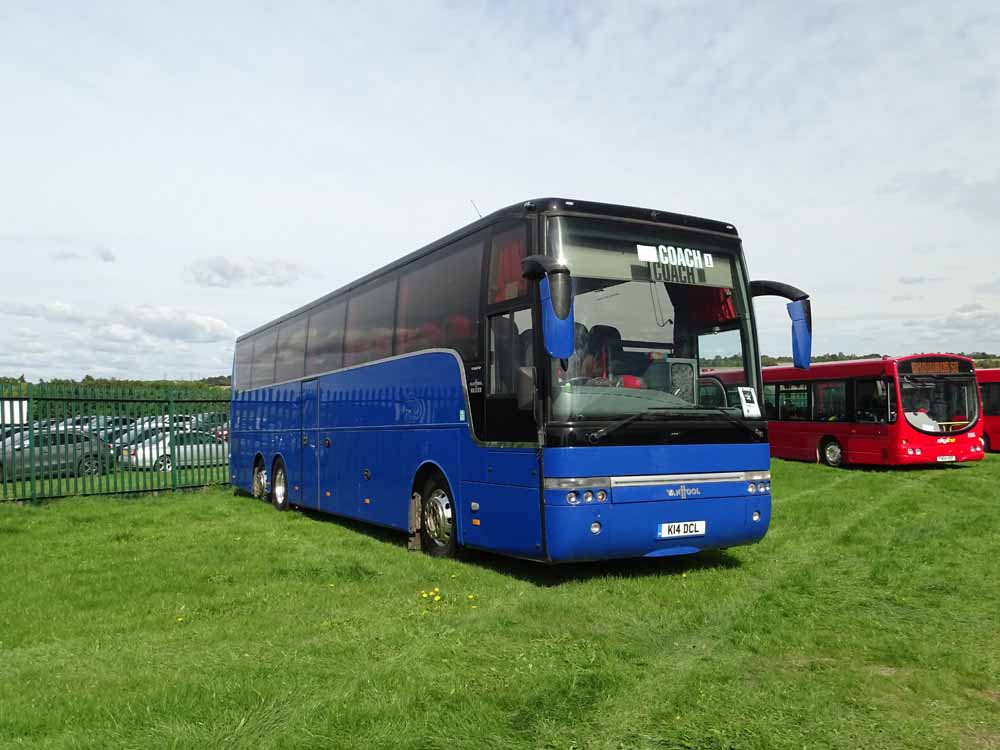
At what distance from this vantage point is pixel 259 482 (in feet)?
60.8

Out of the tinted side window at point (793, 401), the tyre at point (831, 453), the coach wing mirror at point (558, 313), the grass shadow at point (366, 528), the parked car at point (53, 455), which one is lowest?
the grass shadow at point (366, 528)

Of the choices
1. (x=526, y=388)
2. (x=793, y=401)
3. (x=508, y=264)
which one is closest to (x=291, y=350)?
(x=508, y=264)

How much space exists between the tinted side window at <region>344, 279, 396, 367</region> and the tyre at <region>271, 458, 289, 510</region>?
418 centimetres

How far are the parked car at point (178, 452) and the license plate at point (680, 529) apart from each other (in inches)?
532

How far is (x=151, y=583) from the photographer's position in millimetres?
8703

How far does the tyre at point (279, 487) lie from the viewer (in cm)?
1662

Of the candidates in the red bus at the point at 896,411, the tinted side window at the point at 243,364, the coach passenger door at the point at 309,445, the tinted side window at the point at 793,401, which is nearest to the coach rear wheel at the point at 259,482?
the tinted side window at the point at 243,364

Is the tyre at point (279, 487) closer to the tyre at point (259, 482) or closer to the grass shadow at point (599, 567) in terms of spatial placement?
the tyre at point (259, 482)

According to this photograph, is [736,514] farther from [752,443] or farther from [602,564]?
[602,564]

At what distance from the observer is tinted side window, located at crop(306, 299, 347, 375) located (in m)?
14.0

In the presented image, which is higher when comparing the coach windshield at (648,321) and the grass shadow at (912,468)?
the coach windshield at (648,321)

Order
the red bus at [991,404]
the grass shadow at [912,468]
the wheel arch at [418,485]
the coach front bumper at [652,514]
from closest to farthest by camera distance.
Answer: the coach front bumper at [652,514], the wheel arch at [418,485], the grass shadow at [912,468], the red bus at [991,404]

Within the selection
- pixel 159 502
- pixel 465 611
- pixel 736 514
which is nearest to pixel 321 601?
pixel 465 611

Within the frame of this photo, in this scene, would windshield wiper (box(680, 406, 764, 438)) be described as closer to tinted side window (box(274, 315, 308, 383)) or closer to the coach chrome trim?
the coach chrome trim
